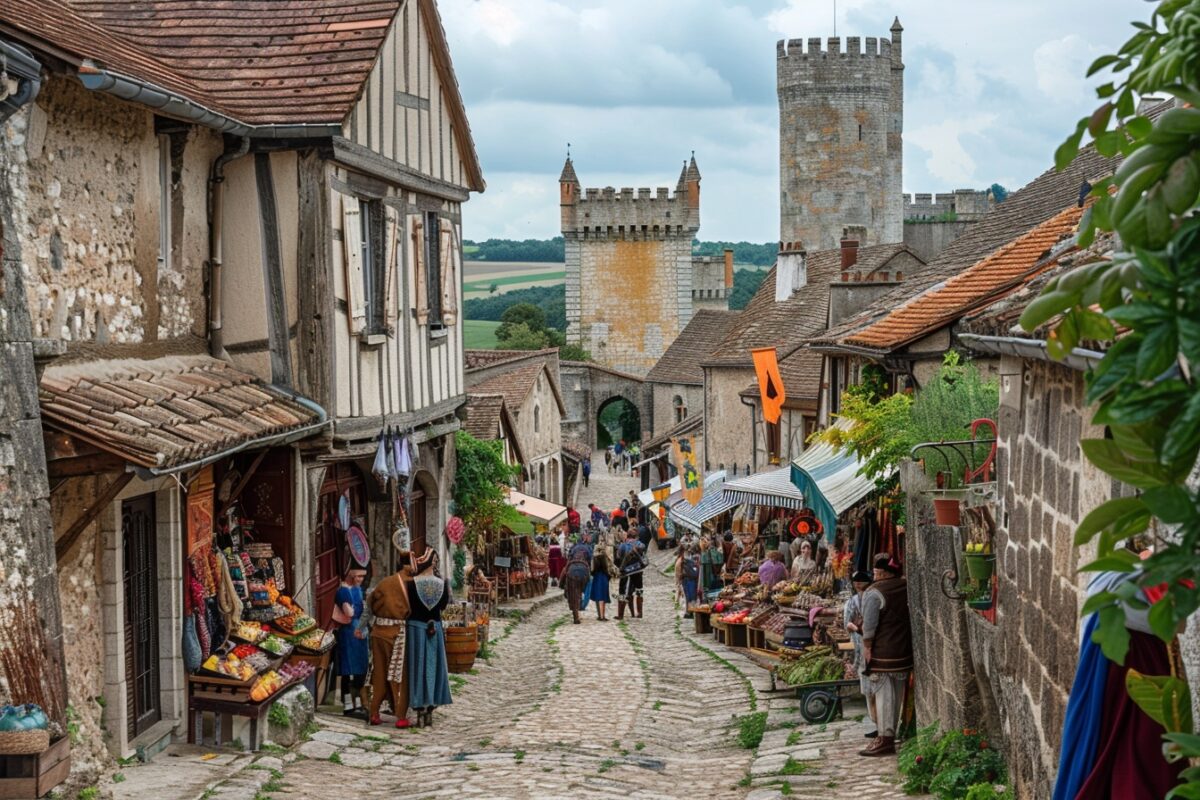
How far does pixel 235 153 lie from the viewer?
11.0 m

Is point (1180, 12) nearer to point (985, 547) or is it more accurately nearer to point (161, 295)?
point (985, 547)

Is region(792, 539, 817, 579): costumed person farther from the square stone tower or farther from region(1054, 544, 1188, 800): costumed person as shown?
the square stone tower

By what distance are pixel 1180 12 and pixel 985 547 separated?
572 cm

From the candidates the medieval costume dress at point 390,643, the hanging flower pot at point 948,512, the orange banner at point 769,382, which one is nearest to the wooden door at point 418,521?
the medieval costume dress at point 390,643

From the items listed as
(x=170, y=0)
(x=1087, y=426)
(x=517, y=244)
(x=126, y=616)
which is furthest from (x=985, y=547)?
(x=517, y=244)

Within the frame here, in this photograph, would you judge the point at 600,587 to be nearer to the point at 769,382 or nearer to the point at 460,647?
the point at 769,382

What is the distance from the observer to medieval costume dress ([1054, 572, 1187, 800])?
4520 mm

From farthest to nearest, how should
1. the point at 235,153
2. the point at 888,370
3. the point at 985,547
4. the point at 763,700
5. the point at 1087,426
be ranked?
the point at 888,370 < the point at 763,700 < the point at 235,153 < the point at 985,547 < the point at 1087,426

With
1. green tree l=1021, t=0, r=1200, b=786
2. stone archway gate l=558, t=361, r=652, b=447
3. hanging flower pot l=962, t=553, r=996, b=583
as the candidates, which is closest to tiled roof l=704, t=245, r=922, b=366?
hanging flower pot l=962, t=553, r=996, b=583

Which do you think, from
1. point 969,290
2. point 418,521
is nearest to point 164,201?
point 969,290

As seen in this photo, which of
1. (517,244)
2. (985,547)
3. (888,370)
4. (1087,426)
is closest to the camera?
(1087,426)

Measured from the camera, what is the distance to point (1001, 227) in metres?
16.4

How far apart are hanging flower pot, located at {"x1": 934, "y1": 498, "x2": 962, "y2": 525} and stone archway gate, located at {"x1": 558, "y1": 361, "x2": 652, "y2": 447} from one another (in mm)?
53342

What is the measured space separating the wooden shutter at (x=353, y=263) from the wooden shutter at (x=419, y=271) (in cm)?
199
